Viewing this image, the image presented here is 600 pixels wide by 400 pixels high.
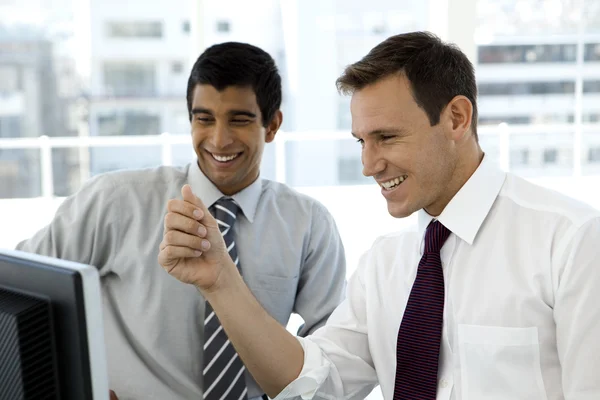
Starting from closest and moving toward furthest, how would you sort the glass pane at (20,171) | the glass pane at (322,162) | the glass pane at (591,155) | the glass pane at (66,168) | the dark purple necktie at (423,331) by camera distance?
the dark purple necktie at (423,331)
the glass pane at (322,162)
the glass pane at (20,171)
the glass pane at (591,155)
the glass pane at (66,168)

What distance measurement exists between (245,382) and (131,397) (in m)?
0.27

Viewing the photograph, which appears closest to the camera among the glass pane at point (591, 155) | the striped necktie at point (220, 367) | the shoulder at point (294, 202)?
the striped necktie at point (220, 367)

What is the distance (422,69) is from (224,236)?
0.68 m

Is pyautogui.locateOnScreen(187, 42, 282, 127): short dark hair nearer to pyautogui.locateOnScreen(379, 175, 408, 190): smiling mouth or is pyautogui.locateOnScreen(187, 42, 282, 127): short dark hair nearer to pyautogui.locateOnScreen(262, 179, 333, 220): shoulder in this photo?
pyautogui.locateOnScreen(262, 179, 333, 220): shoulder

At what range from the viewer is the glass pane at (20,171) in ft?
37.4

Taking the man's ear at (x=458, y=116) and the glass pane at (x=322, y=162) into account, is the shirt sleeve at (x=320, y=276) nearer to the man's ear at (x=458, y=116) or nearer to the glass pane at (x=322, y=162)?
the man's ear at (x=458, y=116)

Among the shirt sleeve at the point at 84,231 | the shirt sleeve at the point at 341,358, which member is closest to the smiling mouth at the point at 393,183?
the shirt sleeve at the point at 341,358

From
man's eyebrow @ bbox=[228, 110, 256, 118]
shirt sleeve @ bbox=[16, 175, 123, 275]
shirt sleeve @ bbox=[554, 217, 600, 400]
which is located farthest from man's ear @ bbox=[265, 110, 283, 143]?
shirt sleeve @ bbox=[554, 217, 600, 400]

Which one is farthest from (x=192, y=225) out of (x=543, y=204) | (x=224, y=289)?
(x=543, y=204)

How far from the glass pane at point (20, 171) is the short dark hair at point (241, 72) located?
10072mm

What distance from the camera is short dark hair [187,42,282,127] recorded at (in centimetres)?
191

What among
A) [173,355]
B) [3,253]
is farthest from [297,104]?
[3,253]

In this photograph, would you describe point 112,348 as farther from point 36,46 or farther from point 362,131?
point 36,46

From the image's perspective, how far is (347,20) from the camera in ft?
37.6
